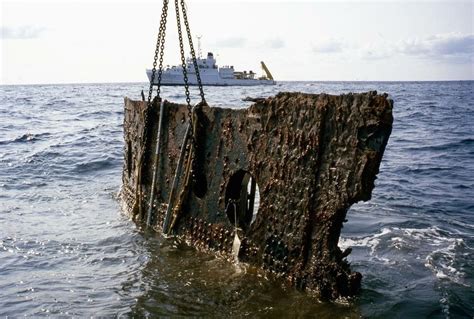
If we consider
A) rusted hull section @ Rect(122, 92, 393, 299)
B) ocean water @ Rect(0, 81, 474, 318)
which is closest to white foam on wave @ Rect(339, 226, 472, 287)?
ocean water @ Rect(0, 81, 474, 318)

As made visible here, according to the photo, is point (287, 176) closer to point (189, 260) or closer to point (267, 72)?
point (189, 260)

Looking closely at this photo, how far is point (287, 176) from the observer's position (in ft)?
15.8

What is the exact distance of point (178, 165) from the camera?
6070 mm

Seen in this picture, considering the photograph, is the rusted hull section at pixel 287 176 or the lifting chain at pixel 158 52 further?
the lifting chain at pixel 158 52

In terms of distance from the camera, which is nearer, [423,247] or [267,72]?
[423,247]

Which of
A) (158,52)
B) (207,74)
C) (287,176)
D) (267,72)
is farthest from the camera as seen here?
(267,72)

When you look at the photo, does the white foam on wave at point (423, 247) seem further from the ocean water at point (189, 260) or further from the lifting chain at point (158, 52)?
the lifting chain at point (158, 52)

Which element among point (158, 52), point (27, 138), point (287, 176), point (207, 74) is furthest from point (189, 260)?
point (207, 74)

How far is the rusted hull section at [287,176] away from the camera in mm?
4247

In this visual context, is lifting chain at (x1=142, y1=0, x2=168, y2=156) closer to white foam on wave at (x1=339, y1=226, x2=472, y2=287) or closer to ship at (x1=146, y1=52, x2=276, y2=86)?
→ white foam on wave at (x1=339, y1=226, x2=472, y2=287)

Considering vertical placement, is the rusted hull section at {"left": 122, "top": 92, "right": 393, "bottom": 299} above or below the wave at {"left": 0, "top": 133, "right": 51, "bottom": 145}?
above

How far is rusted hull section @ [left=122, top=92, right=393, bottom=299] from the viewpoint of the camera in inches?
167

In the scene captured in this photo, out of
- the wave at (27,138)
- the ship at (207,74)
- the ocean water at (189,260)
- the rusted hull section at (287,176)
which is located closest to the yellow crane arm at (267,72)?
the ship at (207,74)

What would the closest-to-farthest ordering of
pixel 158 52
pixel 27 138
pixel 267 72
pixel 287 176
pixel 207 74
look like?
pixel 287 176 < pixel 158 52 < pixel 27 138 < pixel 207 74 < pixel 267 72
